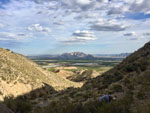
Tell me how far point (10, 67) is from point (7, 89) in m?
10.0

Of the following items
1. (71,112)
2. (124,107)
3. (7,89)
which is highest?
(124,107)

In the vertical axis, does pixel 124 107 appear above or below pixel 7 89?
above

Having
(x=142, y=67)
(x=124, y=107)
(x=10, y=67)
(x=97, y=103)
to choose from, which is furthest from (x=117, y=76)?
(x=10, y=67)

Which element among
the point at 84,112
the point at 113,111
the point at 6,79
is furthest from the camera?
the point at 6,79

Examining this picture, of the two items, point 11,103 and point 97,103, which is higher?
point 97,103

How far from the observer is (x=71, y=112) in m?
8.41

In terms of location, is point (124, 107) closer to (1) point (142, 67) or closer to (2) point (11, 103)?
(2) point (11, 103)

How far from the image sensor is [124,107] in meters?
7.31

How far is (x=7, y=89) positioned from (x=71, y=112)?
2552 cm

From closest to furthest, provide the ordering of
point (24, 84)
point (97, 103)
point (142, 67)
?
point (97, 103), point (142, 67), point (24, 84)

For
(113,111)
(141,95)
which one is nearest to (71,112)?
(113,111)

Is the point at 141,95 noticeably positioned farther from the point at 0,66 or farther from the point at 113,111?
the point at 0,66

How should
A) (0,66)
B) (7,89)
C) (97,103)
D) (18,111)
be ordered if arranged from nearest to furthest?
(97,103), (18,111), (7,89), (0,66)

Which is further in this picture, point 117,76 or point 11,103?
point 117,76
